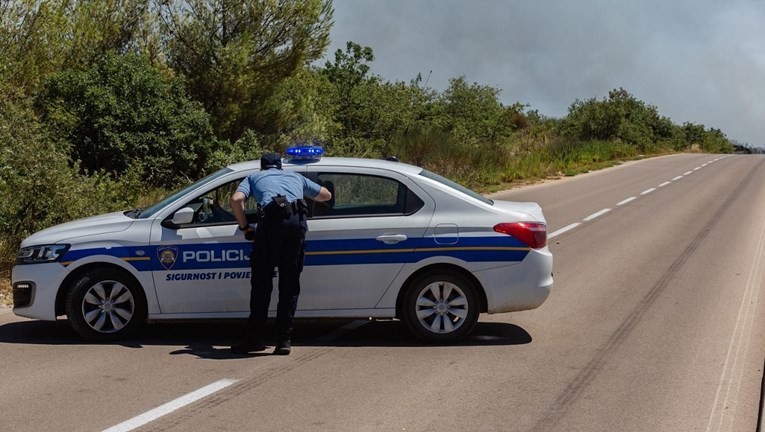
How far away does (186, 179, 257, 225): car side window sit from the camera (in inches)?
313

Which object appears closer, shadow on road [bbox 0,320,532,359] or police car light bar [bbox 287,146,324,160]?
shadow on road [bbox 0,320,532,359]

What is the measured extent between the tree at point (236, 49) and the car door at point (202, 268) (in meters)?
13.7

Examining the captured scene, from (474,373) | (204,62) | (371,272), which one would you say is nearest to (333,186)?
(371,272)

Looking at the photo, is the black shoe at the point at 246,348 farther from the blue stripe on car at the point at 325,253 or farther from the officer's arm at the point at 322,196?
the officer's arm at the point at 322,196

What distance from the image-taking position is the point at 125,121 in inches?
707

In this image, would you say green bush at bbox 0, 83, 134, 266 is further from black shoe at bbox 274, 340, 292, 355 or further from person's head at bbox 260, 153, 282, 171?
black shoe at bbox 274, 340, 292, 355

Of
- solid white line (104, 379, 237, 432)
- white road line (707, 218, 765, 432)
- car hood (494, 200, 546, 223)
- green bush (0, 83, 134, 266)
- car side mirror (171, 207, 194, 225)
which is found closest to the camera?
solid white line (104, 379, 237, 432)

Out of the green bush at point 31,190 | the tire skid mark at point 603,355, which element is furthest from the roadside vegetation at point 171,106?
the tire skid mark at point 603,355

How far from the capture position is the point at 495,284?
796 cm

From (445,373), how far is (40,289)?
11.6 ft

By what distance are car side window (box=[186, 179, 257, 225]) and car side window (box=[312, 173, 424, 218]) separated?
655 millimetres

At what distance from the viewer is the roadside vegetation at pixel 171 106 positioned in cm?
1273

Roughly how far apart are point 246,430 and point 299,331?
2.95 meters

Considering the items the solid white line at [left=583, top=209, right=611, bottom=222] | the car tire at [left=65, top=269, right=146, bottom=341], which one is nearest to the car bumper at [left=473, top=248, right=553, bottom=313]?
the car tire at [left=65, top=269, right=146, bottom=341]
